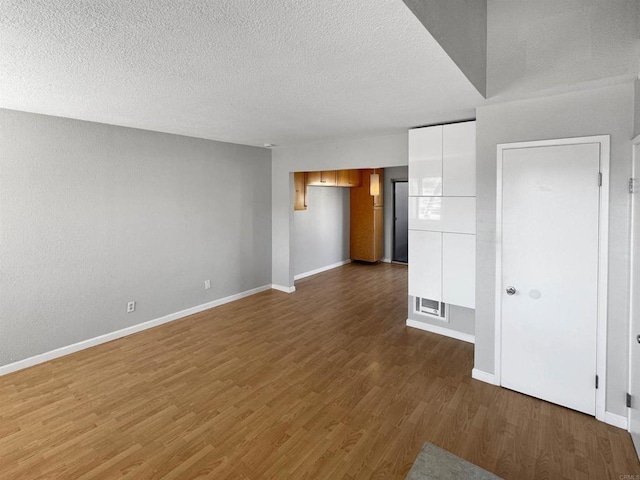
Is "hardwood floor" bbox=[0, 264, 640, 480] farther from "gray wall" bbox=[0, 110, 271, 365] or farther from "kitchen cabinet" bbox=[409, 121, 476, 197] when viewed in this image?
"kitchen cabinet" bbox=[409, 121, 476, 197]

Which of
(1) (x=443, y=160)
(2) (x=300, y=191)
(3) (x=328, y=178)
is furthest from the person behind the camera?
(3) (x=328, y=178)

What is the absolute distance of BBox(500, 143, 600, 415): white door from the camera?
2.55 meters

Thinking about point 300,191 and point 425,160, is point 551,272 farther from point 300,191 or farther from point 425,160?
point 300,191

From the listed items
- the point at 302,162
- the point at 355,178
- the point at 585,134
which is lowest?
the point at 585,134

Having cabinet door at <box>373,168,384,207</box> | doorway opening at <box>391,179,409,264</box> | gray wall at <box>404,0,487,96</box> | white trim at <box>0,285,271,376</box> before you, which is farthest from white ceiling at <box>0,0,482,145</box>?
doorway opening at <box>391,179,409,264</box>

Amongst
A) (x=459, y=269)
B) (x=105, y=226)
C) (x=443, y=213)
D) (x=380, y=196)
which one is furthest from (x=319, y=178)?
(x=105, y=226)

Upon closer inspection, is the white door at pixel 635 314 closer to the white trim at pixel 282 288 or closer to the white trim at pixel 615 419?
the white trim at pixel 615 419

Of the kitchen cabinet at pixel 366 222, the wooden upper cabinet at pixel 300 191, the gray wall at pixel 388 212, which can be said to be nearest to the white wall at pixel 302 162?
the wooden upper cabinet at pixel 300 191

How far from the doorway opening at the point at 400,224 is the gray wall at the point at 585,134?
18.9 feet

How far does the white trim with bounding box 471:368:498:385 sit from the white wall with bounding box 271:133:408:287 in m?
2.56

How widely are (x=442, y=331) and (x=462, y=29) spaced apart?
126 inches

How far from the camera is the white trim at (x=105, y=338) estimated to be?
3.29m

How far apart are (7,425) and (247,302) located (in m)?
3.14

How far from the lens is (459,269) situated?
145 inches
